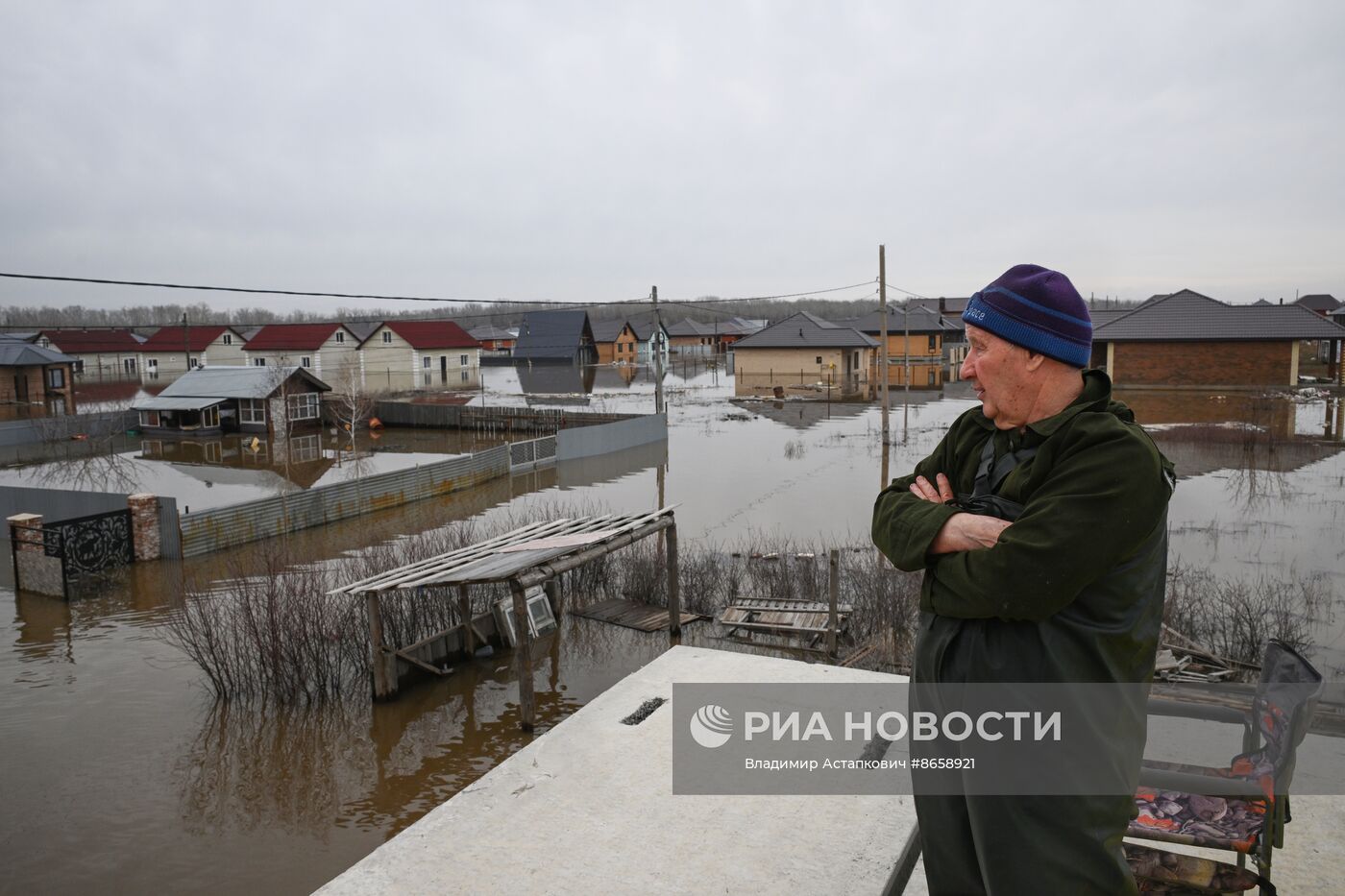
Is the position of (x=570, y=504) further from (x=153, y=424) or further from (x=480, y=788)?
(x=153, y=424)

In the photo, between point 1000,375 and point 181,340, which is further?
point 181,340

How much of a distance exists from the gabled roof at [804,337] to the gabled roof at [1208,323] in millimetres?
15645

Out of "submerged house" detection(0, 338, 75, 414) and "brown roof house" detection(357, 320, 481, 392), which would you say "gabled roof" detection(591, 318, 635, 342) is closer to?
"brown roof house" detection(357, 320, 481, 392)

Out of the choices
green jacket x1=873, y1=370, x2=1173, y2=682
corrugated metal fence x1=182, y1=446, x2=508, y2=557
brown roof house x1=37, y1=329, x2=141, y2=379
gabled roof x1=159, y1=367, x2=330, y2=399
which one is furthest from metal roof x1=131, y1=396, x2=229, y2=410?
green jacket x1=873, y1=370, x2=1173, y2=682

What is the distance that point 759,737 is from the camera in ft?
19.5

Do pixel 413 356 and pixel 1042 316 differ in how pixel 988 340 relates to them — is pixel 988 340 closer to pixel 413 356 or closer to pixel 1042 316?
pixel 1042 316

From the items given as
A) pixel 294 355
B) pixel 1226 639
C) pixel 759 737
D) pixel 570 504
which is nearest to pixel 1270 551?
pixel 1226 639

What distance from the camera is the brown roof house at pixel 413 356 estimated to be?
6216 cm

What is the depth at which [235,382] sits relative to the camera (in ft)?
121

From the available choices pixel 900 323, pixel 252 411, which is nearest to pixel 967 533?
pixel 252 411

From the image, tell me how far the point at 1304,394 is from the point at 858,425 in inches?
889

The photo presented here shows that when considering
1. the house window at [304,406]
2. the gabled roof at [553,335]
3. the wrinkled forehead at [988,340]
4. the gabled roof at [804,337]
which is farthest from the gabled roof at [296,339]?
the wrinkled forehead at [988,340]

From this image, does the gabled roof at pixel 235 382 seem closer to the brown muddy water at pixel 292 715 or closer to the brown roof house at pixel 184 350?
the brown muddy water at pixel 292 715

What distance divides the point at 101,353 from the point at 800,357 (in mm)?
54119
